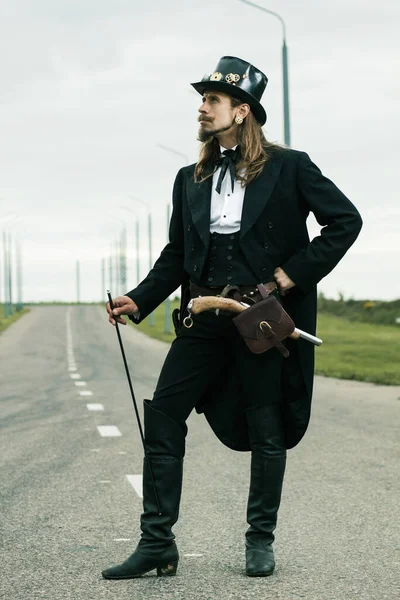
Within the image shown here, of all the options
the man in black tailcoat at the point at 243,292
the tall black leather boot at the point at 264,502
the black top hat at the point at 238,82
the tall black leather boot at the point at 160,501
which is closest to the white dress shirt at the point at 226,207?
the man in black tailcoat at the point at 243,292

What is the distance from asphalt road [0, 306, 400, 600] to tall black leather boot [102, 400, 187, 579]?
0.07 m

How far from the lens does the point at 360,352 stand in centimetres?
3027

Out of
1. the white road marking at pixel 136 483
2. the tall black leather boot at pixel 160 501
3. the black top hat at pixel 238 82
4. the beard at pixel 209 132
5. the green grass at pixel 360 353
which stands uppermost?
the black top hat at pixel 238 82

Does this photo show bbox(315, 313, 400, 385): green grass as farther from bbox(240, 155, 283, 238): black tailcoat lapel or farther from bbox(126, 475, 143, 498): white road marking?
bbox(240, 155, 283, 238): black tailcoat lapel

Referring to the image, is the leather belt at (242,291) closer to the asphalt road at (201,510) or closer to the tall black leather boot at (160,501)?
the tall black leather boot at (160,501)

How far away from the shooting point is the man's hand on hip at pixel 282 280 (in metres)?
5.26

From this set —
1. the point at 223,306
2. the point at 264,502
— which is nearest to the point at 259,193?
the point at 223,306

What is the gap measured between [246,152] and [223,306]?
0.70m

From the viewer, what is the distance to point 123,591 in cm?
493

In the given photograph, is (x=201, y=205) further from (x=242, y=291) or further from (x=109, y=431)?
(x=109, y=431)

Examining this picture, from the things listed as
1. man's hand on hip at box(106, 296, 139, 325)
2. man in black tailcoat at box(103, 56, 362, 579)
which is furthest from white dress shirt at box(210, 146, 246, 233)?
man's hand on hip at box(106, 296, 139, 325)

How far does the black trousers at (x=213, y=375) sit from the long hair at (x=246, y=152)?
2.07 feet

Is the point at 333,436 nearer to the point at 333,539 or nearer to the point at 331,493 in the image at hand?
the point at 331,493

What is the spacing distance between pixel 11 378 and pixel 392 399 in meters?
8.09
